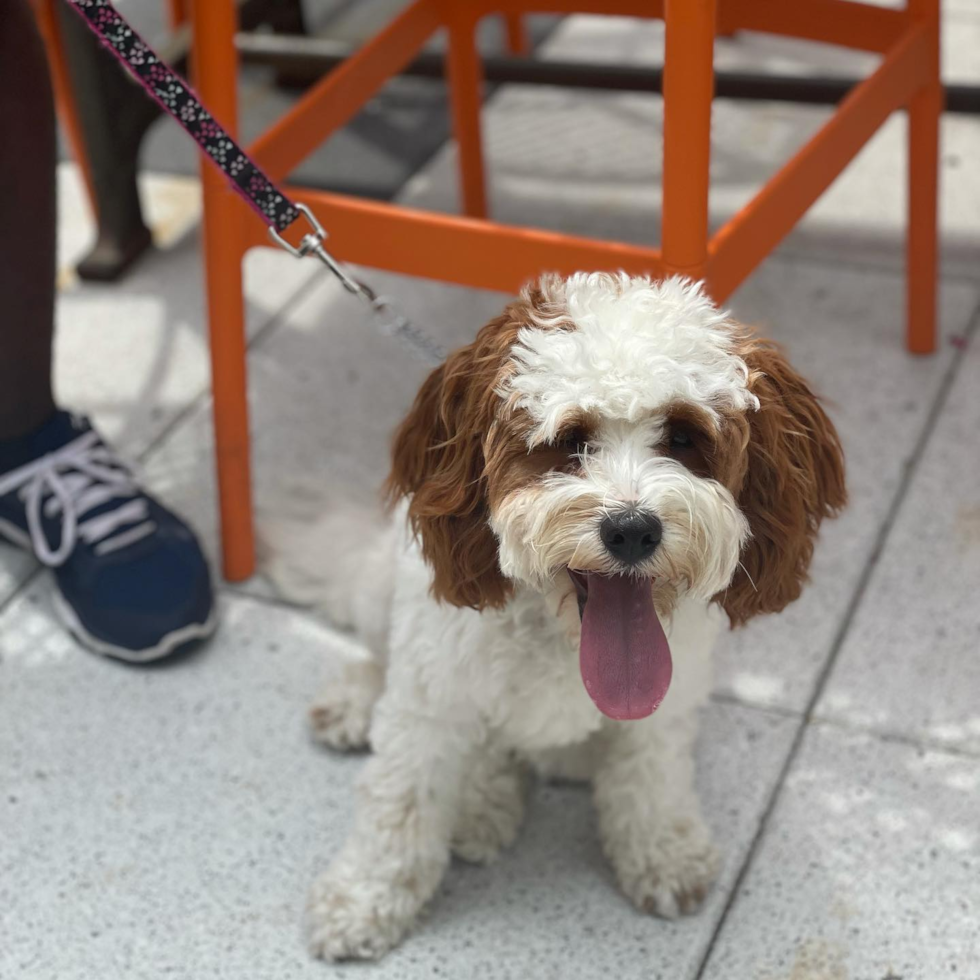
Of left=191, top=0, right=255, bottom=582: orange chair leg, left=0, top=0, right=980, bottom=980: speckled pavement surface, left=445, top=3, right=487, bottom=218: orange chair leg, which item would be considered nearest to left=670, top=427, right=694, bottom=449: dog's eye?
left=0, top=0, right=980, bottom=980: speckled pavement surface

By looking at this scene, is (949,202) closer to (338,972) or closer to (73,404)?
(73,404)

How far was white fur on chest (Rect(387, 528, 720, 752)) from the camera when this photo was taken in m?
2.17

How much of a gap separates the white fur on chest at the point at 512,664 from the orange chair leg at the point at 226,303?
2.68 feet

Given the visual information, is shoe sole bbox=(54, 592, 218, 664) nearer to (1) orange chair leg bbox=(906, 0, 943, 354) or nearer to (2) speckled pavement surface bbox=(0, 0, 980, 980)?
(2) speckled pavement surface bbox=(0, 0, 980, 980)

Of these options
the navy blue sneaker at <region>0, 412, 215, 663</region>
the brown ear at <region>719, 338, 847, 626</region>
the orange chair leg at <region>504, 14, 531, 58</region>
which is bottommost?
the navy blue sneaker at <region>0, 412, 215, 663</region>

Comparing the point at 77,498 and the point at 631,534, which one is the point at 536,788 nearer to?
the point at 631,534

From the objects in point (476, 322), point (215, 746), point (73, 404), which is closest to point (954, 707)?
point (215, 746)

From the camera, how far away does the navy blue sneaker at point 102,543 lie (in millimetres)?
2832

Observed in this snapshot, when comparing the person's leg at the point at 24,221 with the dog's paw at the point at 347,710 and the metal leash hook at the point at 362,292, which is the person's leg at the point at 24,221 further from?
the dog's paw at the point at 347,710

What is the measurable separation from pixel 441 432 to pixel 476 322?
1794mm

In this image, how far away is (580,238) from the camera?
2.77 meters

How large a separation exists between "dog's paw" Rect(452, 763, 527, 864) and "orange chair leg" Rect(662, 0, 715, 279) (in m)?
0.99

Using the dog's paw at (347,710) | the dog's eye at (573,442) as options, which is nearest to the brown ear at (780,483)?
the dog's eye at (573,442)

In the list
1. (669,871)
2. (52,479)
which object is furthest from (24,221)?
(669,871)
